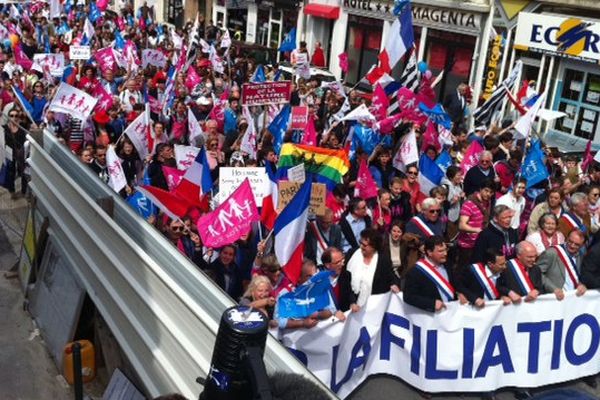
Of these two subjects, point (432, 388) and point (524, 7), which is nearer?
point (432, 388)

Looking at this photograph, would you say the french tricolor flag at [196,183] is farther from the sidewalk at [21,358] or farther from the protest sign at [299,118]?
the protest sign at [299,118]

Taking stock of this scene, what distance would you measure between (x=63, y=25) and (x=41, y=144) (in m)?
16.9

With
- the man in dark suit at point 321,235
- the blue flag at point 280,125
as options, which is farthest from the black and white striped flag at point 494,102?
the man in dark suit at point 321,235

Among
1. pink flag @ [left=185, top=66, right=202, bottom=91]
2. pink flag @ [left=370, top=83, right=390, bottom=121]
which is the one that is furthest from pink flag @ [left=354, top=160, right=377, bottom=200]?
pink flag @ [left=185, top=66, right=202, bottom=91]

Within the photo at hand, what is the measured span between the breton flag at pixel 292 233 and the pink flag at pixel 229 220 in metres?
0.45

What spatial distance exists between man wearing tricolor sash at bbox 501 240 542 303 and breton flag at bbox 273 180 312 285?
2010 millimetres

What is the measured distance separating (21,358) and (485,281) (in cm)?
420

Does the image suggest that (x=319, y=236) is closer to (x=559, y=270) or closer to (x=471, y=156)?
(x=559, y=270)

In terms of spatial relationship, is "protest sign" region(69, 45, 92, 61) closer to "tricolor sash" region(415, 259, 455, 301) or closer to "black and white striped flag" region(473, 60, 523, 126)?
"black and white striped flag" region(473, 60, 523, 126)

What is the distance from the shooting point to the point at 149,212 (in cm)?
716

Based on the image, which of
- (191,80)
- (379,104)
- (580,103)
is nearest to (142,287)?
(379,104)

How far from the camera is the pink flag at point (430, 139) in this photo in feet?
32.2

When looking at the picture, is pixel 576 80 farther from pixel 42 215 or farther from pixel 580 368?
pixel 42 215

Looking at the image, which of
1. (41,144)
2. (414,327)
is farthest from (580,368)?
(41,144)
